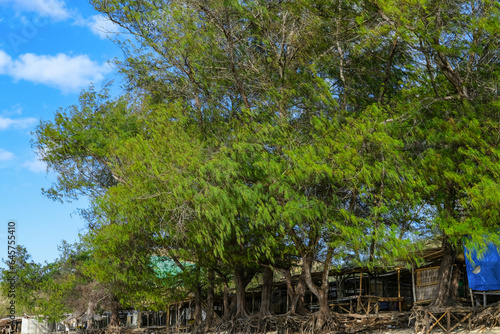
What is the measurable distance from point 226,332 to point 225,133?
8139mm

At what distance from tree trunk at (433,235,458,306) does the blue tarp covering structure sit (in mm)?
613

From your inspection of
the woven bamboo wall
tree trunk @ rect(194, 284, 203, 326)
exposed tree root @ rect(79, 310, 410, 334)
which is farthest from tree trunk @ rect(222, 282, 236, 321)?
the woven bamboo wall

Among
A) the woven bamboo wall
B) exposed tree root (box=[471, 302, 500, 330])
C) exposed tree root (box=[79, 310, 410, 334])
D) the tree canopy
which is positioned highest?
the tree canopy

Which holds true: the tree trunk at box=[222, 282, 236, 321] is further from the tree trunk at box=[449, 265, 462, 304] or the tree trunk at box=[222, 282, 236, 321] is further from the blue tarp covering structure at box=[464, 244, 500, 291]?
the blue tarp covering structure at box=[464, 244, 500, 291]

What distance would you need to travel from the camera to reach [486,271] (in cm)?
1366

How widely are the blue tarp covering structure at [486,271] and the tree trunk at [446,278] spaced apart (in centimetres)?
61

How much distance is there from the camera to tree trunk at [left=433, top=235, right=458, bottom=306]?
1432 centimetres

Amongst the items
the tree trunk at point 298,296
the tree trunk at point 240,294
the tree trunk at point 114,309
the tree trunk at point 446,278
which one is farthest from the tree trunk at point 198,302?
→ the tree trunk at point 446,278

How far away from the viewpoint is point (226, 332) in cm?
1983

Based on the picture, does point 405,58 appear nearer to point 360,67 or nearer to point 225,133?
point 360,67

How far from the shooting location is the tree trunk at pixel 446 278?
1432cm

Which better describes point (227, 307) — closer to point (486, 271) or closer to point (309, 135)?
point (309, 135)

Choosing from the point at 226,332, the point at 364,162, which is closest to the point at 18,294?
the point at 226,332

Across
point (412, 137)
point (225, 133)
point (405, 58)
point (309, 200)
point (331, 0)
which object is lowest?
point (309, 200)
